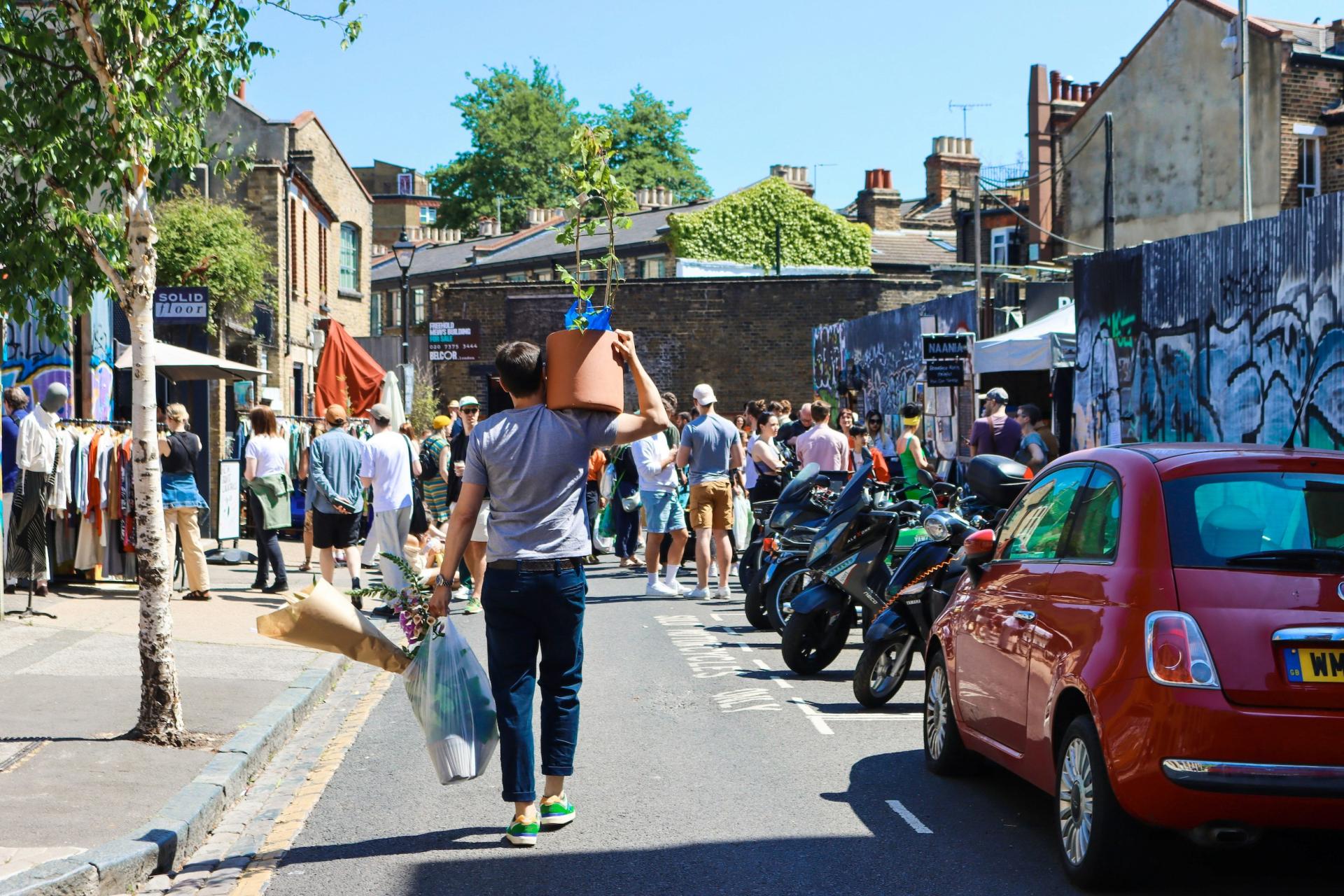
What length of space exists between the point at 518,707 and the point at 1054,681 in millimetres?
2049

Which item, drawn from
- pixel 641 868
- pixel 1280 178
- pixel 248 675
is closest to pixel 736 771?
pixel 641 868

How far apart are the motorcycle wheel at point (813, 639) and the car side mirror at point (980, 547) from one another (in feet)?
10.6

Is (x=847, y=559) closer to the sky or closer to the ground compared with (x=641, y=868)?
closer to the sky

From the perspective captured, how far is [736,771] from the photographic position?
7.11 meters

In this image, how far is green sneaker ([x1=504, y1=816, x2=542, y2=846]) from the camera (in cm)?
576

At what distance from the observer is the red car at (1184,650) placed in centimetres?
452

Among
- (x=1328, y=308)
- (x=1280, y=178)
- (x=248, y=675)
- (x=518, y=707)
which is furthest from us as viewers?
(x=1280, y=178)

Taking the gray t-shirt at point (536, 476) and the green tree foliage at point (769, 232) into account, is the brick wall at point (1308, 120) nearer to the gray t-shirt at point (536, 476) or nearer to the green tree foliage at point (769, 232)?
the green tree foliage at point (769, 232)

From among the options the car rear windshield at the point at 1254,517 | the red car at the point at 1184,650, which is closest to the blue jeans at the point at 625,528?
the red car at the point at 1184,650

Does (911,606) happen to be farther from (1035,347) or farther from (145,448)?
(1035,347)

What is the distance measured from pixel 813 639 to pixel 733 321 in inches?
1231

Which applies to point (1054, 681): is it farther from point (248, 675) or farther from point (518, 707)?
point (248, 675)

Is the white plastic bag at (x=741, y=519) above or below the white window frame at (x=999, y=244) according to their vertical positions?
below

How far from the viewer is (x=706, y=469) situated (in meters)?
14.4
